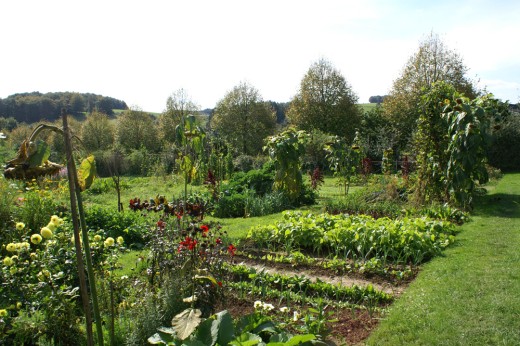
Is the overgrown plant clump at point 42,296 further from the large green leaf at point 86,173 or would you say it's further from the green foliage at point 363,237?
the green foliage at point 363,237

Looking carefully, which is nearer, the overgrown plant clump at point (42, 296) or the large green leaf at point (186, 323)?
the large green leaf at point (186, 323)

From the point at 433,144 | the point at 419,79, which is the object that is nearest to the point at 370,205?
the point at 433,144

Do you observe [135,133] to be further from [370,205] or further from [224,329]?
[224,329]

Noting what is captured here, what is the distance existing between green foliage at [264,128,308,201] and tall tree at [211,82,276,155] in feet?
56.7

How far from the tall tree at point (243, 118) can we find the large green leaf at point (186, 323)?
81.5ft

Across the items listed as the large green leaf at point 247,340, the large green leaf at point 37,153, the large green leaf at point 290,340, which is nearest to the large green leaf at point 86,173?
the large green leaf at point 37,153

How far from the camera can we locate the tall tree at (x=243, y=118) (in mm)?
27891

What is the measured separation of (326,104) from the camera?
2586 centimetres

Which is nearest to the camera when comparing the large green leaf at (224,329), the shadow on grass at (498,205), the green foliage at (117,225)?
the large green leaf at (224,329)

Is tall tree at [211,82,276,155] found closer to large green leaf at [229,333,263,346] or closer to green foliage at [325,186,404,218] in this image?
green foliage at [325,186,404,218]

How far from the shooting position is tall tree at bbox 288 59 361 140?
Answer: 1001 inches

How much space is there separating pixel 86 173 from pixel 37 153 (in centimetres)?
44

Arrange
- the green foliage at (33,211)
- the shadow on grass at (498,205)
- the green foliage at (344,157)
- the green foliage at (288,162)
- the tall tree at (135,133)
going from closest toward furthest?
the green foliage at (33,211), the shadow on grass at (498,205), the green foliage at (288,162), the green foliage at (344,157), the tall tree at (135,133)

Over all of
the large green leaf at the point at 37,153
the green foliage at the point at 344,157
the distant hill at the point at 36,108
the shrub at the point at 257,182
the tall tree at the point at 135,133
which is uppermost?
the distant hill at the point at 36,108
